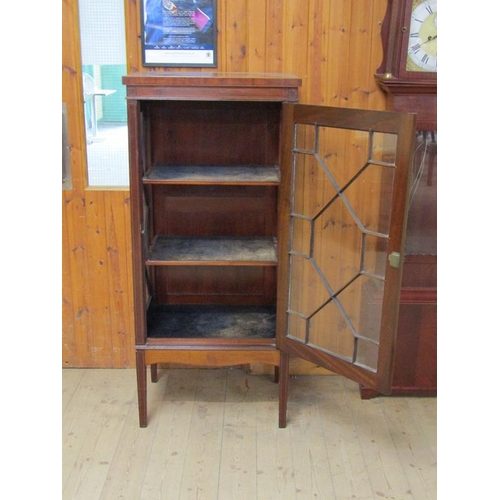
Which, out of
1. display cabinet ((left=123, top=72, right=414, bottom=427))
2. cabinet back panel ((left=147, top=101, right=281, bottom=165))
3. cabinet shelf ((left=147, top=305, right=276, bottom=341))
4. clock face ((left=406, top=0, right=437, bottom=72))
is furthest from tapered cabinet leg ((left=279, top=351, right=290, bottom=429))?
clock face ((left=406, top=0, right=437, bottom=72))

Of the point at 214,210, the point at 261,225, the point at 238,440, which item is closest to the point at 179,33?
the point at 214,210

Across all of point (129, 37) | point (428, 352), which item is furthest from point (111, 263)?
point (428, 352)

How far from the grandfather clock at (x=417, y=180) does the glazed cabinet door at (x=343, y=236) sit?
516mm

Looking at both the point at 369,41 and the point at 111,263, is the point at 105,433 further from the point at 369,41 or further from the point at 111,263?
the point at 369,41

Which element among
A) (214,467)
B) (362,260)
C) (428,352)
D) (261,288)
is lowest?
(214,467)

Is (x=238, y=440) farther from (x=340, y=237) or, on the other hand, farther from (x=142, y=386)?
(x=340, y=237)

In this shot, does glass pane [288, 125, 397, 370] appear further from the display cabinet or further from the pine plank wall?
the pine plank wall

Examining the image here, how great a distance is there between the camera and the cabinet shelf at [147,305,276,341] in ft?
9.13

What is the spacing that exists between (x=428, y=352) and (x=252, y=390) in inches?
33.3

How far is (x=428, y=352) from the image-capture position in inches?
116

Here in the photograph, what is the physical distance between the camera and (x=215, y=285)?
10.0 ft

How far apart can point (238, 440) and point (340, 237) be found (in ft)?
3.16

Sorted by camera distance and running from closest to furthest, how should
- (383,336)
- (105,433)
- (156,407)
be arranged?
(383,336) < (105,433) < (156,407)

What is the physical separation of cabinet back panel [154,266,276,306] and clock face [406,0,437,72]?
1.12m
